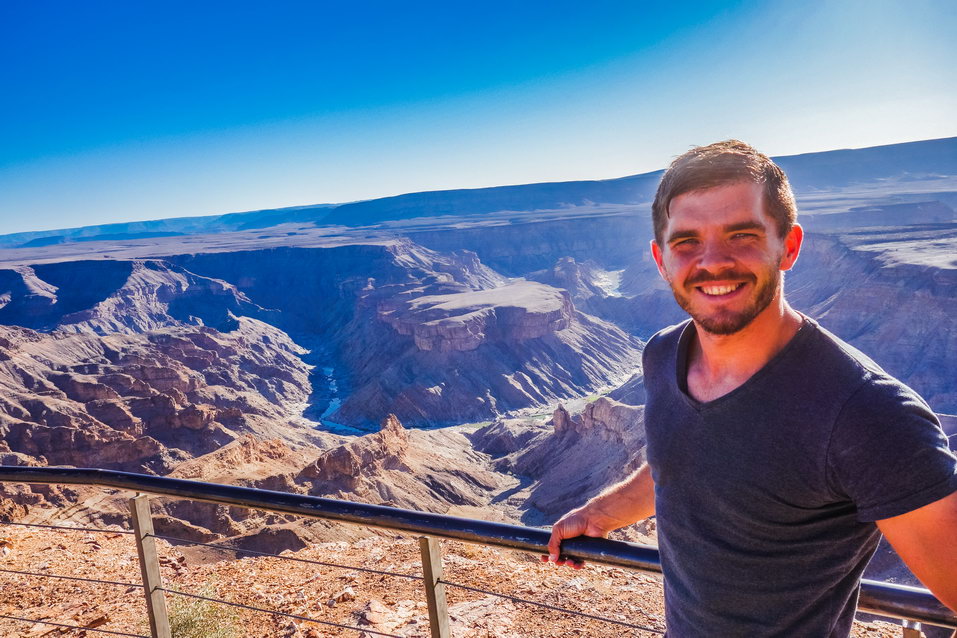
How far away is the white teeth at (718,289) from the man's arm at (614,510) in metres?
1.02

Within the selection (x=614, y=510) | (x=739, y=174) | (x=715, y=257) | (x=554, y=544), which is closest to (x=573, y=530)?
(x=554, y=544)

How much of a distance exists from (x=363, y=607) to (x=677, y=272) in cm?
705

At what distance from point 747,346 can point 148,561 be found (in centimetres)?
363

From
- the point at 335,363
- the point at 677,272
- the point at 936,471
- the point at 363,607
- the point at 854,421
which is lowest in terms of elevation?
the point at 335,363

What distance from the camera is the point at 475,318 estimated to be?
92.3 m

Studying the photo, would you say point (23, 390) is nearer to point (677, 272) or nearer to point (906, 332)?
point (677, 272)

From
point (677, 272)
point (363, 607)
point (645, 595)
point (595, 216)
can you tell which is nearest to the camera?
point (677, 272)

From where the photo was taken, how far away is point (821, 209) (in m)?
136

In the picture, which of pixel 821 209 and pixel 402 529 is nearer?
pixel 402 529

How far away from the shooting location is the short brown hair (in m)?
2.22

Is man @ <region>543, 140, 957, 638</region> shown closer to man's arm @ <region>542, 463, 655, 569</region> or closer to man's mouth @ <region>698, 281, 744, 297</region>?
man's mouth @ <region>698, 281, 744, 297</region>

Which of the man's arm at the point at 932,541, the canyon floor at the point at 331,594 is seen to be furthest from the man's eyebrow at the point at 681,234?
the canyon floor at the point at 331,594

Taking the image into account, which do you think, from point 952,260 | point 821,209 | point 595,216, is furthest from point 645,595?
point 595,216

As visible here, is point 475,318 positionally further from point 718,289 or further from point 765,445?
point 765,445
